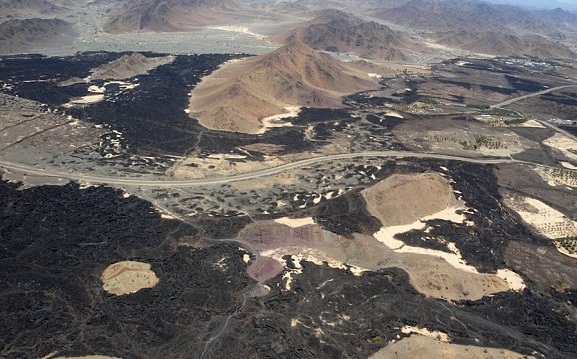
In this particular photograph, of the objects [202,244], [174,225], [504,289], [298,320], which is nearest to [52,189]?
[174,225]

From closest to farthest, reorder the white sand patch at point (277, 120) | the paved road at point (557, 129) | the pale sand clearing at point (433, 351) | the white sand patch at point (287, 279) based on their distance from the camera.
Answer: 1. the pale sand clearing at point (433, 351)
2. the white sand patch at point (287, 279)
3. the white sand patch at point (277, 120)
4. the paved road at point (557, 129)

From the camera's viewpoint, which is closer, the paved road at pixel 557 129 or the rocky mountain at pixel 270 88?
the rocky mountain at pixel 270 88

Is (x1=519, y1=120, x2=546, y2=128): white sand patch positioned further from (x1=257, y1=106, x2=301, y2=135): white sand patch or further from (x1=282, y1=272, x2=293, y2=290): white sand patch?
(x1=282, y1=272, x2=293, y2=290): white sand patch

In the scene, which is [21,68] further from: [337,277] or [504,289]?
[504,289]

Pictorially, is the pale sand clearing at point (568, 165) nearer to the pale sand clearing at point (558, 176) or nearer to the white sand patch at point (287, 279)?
the pale sand clearing at point (558, 176)

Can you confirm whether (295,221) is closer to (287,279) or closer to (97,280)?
(287,279)

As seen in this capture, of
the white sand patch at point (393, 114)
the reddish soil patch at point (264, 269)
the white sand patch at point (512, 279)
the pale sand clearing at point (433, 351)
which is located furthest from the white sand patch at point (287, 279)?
the white sand patch at point (393, 114)

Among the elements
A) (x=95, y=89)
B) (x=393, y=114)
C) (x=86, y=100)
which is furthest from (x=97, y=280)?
(x=393, y=114)
